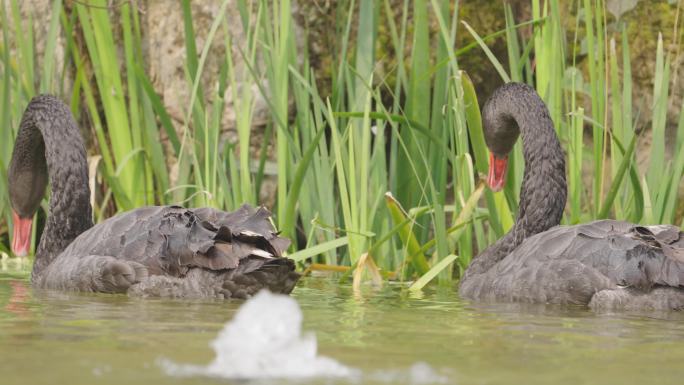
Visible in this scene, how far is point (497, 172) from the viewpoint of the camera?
5.66m

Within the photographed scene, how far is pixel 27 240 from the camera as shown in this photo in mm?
6246

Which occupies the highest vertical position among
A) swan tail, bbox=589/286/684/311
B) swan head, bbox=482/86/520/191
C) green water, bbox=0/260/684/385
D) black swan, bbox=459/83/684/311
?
swan head, bbox=482/86/520/191

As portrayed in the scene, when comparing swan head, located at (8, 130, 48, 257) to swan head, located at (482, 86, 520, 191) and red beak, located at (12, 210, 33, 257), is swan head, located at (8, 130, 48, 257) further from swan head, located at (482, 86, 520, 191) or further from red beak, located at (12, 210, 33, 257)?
swan head, located at (482, 86, 520, 191)

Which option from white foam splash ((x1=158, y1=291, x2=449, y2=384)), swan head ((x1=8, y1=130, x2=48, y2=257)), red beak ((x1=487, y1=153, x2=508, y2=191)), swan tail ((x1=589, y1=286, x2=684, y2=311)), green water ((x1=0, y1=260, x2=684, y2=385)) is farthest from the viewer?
swan head ((x1=8, y1=130, x2=48, y2=257))

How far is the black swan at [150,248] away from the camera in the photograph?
4785 mm

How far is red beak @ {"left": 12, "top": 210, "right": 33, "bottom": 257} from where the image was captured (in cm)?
618

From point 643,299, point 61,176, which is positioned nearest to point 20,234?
point 61,176

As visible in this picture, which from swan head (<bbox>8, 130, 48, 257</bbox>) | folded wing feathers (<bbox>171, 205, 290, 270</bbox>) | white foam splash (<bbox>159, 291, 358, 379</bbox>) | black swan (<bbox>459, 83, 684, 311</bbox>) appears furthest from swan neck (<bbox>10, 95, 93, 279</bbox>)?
white foam splash (<bbox>159, 291, 358, 379</bbox>)

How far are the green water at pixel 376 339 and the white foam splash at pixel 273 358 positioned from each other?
0.14 ft

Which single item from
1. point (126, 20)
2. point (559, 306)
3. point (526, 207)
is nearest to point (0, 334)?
point (559, 306)

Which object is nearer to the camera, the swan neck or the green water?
the green water

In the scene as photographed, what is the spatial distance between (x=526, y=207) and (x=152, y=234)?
163 cm

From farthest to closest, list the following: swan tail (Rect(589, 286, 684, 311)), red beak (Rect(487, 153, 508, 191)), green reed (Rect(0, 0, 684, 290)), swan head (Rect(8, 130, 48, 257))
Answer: swan head (Rect(8, 130, 48, 257)) → red beak (Rect(487, 153, 508, 191)) → green reed (Rect(0, 0, 684, 290)) → swan tail (Rect(589, 286, 684, 311))

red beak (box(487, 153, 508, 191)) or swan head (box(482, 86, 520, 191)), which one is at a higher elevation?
swan head (box(482, 86, 520, 191))
